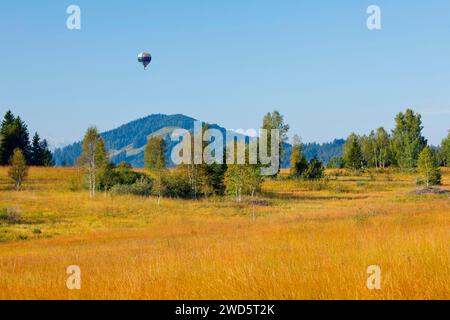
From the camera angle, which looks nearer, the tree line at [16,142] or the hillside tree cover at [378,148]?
the tree line at [16,142]

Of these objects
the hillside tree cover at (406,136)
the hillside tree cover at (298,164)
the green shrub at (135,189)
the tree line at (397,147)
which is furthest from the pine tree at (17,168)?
the hillside tree cover at (406,136)

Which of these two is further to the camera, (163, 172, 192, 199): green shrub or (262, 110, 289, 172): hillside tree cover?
(262, 110, 289, 172): hillside tree cover

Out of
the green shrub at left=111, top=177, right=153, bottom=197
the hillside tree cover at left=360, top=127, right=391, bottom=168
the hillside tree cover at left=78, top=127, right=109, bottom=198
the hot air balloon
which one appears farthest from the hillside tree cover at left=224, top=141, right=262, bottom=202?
the hillside tree cover at left=360, top=127, right=391, bottom=168

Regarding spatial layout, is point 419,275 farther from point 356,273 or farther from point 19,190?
point 19,190

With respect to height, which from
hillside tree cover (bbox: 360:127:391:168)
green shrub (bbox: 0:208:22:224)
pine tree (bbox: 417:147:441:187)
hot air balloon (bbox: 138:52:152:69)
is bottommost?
green shrub (bbox: 0:208:22:224)

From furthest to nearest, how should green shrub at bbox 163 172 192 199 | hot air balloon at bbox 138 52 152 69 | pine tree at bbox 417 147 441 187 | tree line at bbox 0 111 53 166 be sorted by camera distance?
tree line at bbox 0 111 53 166
pine tree at bbox 417 147 441 187
hot air balloon at bbox 138 52 152 69
green shrub at bbox 163 172 192 199

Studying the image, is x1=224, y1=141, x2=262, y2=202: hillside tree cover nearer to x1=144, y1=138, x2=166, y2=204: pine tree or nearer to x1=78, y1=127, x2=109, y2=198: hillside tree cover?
x1=144, y1=138, x2=166, y2=204: pine tree

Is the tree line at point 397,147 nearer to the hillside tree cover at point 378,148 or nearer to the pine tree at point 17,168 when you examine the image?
the hillside tree cover at point 378,148

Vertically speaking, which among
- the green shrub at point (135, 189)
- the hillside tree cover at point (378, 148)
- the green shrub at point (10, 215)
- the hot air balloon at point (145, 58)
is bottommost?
the green shrub at point (10, 215)

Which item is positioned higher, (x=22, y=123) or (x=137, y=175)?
(x=22, y=123)

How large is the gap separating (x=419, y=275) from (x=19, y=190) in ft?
172
